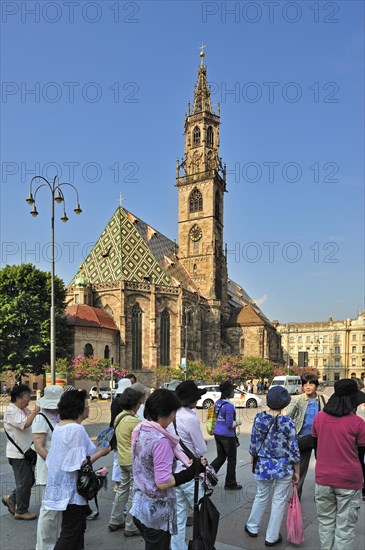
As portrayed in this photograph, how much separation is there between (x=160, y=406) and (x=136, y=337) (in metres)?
46.0

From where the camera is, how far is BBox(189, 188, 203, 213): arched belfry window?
62.1 metres

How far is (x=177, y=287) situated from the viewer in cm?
5175

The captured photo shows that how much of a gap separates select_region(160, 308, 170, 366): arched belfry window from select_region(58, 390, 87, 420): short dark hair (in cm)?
4595

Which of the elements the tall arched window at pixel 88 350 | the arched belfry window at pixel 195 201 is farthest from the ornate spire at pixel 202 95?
the tall arched window at pixel 88 350

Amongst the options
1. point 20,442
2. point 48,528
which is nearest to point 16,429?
point 20,442

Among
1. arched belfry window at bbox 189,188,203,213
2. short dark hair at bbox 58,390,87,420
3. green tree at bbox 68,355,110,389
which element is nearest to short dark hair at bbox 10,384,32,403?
short dark hair at bbox 58,390,87,420

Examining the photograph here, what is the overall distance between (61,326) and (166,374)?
1449cm

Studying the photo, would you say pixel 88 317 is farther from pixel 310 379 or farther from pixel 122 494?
pixel 122 494

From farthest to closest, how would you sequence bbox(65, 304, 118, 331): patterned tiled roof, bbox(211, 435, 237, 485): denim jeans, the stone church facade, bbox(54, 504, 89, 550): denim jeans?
the stone church facade → bbox(65, 304, 118, 331): patterned tiled roof → bbox(211, 435, 237, 485): denim jeans → bbox(54, 504, 89, 550): denim jeans

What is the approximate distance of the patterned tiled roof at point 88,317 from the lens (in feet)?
141

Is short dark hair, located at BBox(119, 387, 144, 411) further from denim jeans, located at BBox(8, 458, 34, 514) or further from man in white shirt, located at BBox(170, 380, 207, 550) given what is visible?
denim jeans, located at BBox(8, 458, 34, 514)

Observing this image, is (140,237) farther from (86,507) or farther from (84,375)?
(86,507)

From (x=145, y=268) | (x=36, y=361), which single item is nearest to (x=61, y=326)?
(x=36, y=361)

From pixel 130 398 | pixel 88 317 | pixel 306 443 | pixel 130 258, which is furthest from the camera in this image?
pixel 130 258
